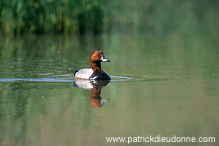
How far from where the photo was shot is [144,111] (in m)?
8.11

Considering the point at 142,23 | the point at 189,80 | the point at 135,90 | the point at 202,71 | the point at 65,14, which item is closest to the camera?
the point at 135,90

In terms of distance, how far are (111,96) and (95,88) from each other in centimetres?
116

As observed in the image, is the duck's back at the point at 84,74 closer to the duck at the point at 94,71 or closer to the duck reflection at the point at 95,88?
the duck at the point at 94,71

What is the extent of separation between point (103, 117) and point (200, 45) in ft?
37.9

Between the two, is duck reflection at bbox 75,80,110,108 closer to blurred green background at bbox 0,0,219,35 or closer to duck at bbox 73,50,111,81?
duck at bbox 73,50,111,81

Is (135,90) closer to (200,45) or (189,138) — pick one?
(189,138)

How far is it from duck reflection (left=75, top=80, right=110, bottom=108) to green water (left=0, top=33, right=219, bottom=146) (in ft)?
0.29

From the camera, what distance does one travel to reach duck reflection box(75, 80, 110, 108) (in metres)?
8.90

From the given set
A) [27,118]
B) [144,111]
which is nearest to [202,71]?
[144,111]

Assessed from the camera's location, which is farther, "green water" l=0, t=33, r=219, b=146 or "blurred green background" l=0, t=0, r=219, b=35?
"blurred green background" l=0, t=0, r=219, b=35

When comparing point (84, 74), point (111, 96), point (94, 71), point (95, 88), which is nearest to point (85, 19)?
point (84, 74)

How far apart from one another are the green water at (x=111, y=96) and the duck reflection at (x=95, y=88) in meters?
0.09

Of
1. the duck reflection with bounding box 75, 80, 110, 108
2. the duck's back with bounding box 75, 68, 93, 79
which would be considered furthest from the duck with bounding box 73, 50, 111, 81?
the duck reflection with bounding box 75, 80, 110, 108

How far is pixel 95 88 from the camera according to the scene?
1059cm
